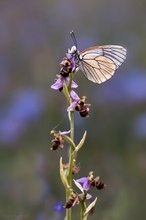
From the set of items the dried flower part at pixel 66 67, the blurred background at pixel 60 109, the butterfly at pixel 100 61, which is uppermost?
the blurred background at pixel 60 109

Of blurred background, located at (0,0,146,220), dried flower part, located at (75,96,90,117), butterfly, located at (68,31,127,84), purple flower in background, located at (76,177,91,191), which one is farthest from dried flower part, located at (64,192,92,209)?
blurred background, located at (0,0,146,220)

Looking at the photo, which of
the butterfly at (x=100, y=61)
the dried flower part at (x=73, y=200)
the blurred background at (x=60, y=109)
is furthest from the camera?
the blurred background at (x=60, y=109)

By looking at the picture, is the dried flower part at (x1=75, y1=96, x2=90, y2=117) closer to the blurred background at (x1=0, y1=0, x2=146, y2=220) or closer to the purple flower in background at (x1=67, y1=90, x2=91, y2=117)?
the purple flower in background at (x1=67, y1=90, x2=91, y2=117)

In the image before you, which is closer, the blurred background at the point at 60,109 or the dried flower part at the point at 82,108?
the dried flower part at the point at 82,108

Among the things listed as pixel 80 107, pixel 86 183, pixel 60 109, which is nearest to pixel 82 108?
pixel 80 107

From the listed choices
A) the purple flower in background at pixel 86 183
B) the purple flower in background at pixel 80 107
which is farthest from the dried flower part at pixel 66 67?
the purple flower in background at pixel 86 183

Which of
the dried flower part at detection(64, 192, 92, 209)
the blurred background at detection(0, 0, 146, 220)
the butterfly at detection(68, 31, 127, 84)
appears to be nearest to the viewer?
the dried flower part at detection(64, 192, 92, 209)

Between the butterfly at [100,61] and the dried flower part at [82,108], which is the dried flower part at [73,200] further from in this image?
the butterfly at [100,61]
